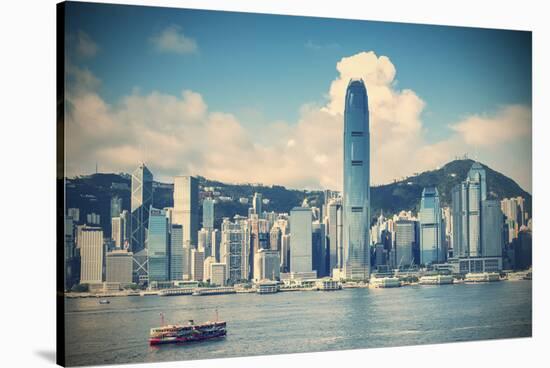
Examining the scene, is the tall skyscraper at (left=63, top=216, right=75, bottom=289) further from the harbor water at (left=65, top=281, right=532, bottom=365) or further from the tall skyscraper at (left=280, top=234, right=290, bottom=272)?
the tall skyscraper at (left=280, top=234, right=290, bottom=272)

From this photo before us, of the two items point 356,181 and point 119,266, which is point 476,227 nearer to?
point 356,181

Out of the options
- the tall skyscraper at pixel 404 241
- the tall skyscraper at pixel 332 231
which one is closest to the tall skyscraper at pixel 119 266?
the tall skyscraper at pixel 332 231

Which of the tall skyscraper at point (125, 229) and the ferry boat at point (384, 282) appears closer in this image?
the tall skyscraper at point (125, 229)

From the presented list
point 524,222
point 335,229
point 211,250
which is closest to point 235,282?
point 211,250

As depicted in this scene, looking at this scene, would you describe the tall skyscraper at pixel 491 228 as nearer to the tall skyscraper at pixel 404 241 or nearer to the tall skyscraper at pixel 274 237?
the tall skyscraper at pixel 404 241

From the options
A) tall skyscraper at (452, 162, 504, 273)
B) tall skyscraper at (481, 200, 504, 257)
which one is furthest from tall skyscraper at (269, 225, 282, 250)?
tall skyscraper at (481, 200, 504, 257)

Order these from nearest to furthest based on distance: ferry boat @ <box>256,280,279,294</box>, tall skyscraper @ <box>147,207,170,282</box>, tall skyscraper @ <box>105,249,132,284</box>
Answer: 1. tall skyscraper @ <box>105,249,132,284</box>
2. tall skyscraper @ <box>147,207,170,282</box>
3. ferry boat @ <box>256,280,279,294</box>
